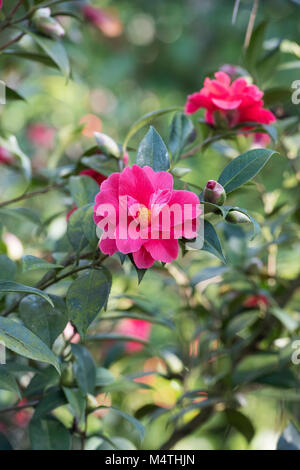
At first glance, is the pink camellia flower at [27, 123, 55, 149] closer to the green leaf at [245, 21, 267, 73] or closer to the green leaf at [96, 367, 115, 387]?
the green leaf at [245, 21, 267, 73]

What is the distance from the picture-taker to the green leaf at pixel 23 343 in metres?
0.47

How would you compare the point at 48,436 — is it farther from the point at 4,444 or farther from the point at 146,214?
the point at 146,214

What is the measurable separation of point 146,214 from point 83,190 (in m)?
0.16

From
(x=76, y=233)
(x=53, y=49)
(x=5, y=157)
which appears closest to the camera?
(x=76, y=233)

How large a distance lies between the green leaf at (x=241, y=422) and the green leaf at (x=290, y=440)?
8cm

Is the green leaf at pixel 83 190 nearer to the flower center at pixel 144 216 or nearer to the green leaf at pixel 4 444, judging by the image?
the flower center at pixel 144 216

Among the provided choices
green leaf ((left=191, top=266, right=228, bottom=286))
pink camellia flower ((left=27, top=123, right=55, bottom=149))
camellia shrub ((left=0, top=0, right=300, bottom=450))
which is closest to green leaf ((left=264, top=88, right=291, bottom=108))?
camellia shrub ((left=0, top=0, right=300, bottom=450))

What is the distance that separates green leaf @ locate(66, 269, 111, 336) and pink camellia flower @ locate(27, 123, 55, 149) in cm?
133

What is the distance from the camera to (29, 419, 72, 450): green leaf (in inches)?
24.7

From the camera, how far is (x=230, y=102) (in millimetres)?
667

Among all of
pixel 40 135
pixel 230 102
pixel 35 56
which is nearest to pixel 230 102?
pixel 230 102

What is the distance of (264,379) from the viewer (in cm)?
82
